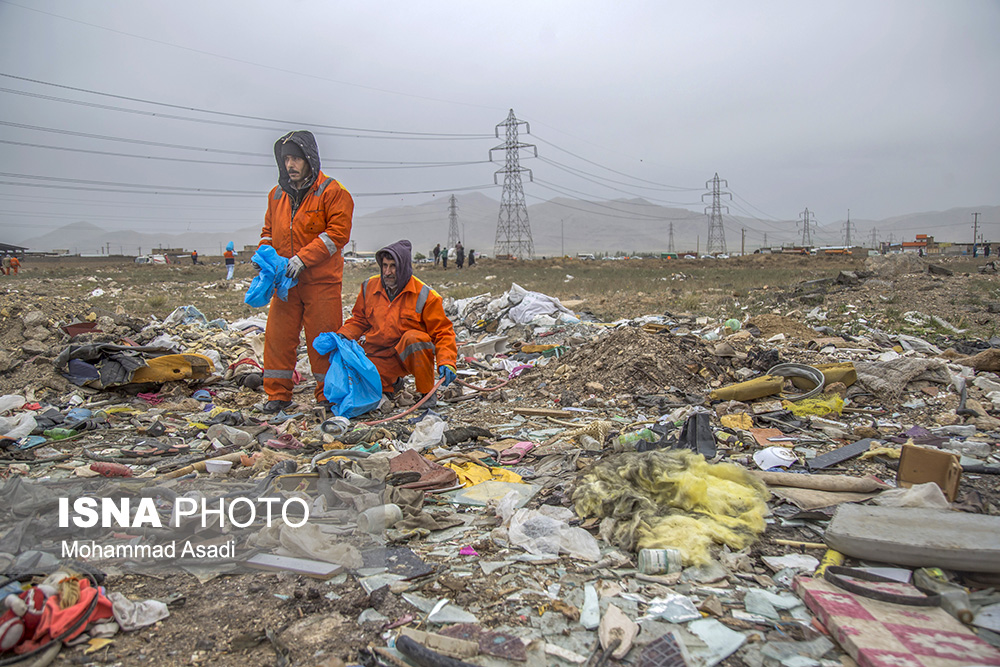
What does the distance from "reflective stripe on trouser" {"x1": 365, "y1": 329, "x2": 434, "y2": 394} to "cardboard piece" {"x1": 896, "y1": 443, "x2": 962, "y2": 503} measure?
10.5 ft

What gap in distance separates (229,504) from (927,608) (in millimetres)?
2659

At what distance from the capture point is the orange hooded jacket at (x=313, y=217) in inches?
179

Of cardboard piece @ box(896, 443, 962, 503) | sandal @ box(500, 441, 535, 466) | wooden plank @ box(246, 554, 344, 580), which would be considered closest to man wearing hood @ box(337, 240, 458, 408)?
sandal @ box(500, 441, 535, 466)

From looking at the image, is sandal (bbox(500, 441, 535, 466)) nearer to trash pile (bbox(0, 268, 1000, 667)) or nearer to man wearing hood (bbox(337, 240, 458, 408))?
trash pile (bbox(0, 268, 1000, 667))

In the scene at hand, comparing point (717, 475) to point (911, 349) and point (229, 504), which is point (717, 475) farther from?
point (911, 349)

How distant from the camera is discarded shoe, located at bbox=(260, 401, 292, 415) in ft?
15.3

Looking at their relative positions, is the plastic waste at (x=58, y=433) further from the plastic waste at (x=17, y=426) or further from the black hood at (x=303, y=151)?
the black hood at (x=303, y=151)

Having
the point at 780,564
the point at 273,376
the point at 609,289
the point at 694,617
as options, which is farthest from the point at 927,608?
the point at 609,289

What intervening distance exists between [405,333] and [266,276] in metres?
1.13

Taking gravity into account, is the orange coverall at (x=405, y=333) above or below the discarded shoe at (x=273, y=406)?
above

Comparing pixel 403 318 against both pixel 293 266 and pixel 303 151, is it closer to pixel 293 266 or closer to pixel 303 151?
pixel 293 266

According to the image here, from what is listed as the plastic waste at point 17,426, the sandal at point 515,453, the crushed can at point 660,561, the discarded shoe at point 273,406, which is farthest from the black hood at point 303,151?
the crushed can at point 660,561

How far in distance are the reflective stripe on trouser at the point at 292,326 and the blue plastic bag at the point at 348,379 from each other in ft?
0.49

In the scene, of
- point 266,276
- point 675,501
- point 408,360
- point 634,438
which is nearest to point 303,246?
point 266,276
